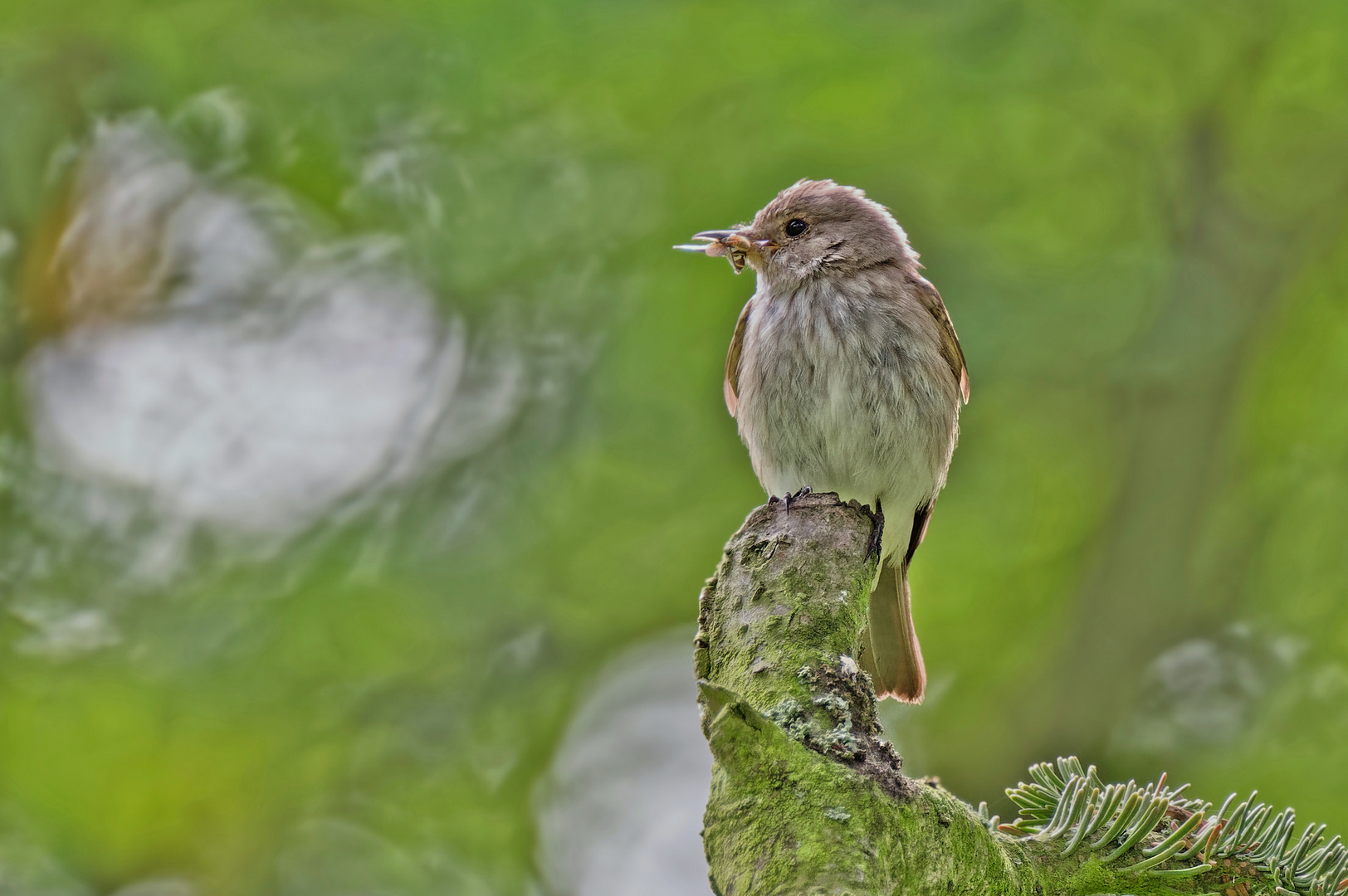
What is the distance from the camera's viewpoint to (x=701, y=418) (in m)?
5.79

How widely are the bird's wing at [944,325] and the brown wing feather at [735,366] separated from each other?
696 millimetres

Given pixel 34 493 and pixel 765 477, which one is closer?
pixel 765 477

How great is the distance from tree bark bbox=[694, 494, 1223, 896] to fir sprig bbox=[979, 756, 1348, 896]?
1.4 inches

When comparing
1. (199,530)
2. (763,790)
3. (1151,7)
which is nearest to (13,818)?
(199,530)

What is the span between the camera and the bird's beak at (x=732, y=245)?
16.0 ft

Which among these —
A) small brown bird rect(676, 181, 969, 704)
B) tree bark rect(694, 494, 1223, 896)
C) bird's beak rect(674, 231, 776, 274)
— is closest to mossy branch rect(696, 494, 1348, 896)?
tree bark rect(694, 494, 1223, 896)

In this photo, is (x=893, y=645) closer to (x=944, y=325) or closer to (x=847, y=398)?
(x=847, y=398)

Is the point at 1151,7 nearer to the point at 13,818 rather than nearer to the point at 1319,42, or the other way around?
the point at 1319,42

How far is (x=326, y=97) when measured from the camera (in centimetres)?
577

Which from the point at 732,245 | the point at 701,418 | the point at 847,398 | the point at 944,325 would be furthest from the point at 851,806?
the point at 701,418

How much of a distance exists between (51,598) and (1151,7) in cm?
582

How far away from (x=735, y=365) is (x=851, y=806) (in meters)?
3.42

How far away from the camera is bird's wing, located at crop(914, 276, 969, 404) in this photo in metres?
4.74

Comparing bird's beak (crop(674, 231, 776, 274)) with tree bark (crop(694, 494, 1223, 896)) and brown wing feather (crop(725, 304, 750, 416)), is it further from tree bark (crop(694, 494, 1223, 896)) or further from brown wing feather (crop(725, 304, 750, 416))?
tree bark (crop(694, 494, 1223, 896))
